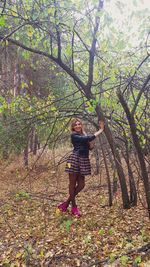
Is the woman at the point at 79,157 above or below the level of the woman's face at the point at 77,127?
below

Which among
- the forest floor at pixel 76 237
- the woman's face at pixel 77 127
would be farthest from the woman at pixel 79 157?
the forest floor at pixel 76 237

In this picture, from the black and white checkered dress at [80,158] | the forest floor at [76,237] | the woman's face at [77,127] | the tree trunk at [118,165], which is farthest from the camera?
the woman's face at [77,127]

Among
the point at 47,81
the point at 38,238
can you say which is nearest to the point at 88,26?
the point at 38,238

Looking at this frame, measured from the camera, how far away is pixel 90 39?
3.20 metres

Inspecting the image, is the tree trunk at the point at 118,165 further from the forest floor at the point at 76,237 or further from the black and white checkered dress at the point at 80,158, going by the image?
the black and white checkered dress at the point at 80,158

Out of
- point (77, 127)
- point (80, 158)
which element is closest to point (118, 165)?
point (80, 158)

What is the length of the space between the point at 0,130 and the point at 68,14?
4343 mm

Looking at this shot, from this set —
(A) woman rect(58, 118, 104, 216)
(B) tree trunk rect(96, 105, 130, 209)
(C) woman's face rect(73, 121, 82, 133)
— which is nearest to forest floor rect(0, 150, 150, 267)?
(B) tree trunk rect(96, 105, 130, 209)

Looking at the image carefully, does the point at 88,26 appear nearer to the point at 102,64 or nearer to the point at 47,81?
the point at 102,64

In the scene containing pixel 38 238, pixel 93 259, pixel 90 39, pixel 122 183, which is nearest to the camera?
pixel 93 259

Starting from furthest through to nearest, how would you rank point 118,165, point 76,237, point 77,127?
point 77,127 → point 118,165 → point 76,237

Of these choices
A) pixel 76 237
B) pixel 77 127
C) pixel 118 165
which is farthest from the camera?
pixel 77 127

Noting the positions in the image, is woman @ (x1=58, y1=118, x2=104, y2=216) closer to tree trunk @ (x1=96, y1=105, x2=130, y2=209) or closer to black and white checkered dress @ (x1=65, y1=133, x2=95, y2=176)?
black and white checkered dress @ (x1=65, y1=133, x2=95, y2=176)

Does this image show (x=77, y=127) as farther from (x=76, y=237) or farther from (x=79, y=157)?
(x=76, y=237)
